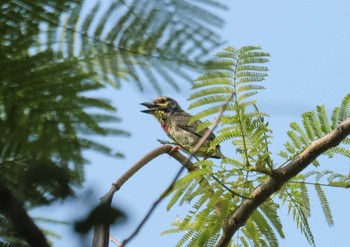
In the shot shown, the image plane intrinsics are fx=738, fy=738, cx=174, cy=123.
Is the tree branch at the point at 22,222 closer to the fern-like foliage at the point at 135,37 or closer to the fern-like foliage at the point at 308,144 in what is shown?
the fern-like foliage at the point at 135,37

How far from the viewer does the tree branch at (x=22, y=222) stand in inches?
41.0

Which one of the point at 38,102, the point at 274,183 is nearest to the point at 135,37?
the point at 38,102

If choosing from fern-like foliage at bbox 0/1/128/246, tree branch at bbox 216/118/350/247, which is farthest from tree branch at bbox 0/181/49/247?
tree branch at bbox 216/118/350/247

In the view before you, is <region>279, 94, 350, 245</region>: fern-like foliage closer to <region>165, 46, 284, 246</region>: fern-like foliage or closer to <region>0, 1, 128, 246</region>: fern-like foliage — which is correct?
<region>165, 46, 284, 246</region>: fern-like foliage

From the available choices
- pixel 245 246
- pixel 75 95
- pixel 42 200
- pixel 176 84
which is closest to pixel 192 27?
pixel 176 84

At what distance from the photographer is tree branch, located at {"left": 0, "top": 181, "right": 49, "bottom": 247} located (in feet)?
3.42

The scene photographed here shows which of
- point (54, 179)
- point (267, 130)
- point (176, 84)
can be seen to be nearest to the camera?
point (54, 179)

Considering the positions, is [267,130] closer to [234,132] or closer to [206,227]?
[234,132]

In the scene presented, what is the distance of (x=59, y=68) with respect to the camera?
1.41 m

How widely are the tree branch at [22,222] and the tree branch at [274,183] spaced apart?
2645 mm

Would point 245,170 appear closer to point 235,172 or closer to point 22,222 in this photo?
point 235,172

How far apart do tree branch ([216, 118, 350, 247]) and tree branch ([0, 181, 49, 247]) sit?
264 cm

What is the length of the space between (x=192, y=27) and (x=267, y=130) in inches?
104

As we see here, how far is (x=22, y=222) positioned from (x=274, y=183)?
2740 mm
